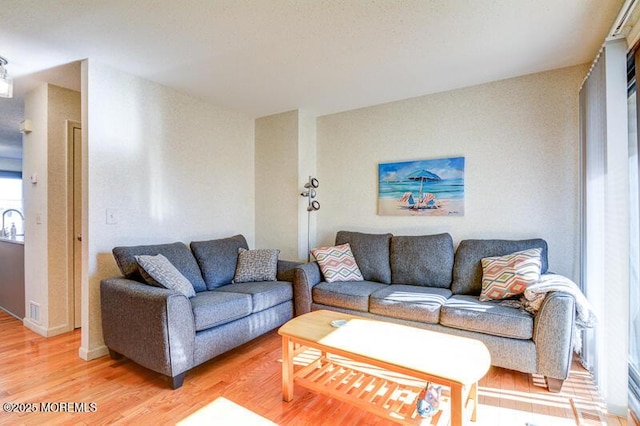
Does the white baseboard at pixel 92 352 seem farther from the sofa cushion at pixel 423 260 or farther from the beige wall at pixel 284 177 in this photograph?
the sofa cushion at pixel 423 260

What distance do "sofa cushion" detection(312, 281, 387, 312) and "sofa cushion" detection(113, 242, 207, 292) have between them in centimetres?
108

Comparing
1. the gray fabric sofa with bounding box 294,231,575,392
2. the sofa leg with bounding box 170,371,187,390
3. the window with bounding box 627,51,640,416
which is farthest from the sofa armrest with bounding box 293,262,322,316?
the window with bounding box 627,51,640,416

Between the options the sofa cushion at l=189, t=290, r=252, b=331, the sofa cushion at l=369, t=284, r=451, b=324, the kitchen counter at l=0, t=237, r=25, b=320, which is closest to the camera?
the sofa cushion at l=189, t=290, r=252, b=331

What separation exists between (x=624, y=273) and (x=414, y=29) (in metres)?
1.98

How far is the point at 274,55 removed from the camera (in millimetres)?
2480

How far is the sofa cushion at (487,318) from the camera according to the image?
2.08 meters

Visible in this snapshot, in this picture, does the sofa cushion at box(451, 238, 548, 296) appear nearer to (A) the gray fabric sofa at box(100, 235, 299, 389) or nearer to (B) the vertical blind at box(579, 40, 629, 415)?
(B) the vertical blind at box(579, 40, 629, 415)

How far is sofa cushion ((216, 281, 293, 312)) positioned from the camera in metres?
2.70

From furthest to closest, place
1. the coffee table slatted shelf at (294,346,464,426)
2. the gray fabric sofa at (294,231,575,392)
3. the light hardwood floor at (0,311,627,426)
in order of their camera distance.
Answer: the gray fabric sofa at (294,231,575,392) < the light hardwood floor at (0,311,627,426) < the coffee table slatted shelf at (294,346,464,426)

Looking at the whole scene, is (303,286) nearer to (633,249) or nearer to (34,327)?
(633,249)

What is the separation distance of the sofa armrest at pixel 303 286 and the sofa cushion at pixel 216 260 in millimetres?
683

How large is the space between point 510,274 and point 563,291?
40 cm

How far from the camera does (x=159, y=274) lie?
2.30 m

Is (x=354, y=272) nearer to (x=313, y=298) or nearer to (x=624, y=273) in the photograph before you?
(x=313, y=298)
